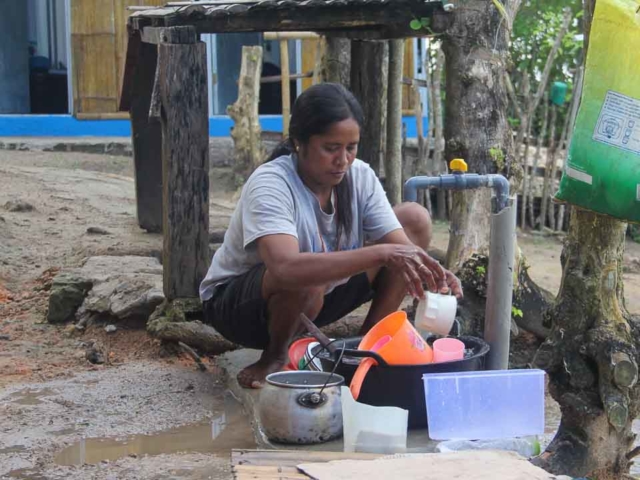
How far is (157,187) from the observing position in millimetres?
7090

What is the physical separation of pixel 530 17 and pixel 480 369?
8554 mm

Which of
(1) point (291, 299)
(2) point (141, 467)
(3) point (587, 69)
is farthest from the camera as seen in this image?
(1) point (291, 299)

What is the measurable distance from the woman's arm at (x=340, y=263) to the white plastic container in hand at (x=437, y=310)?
0.19 ft

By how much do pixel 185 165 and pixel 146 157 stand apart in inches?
95.3

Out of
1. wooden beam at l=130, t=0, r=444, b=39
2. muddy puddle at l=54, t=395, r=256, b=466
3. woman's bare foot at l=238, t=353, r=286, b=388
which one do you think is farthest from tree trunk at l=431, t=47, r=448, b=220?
muddy puddle at l=54, t=395, r=256, b=466

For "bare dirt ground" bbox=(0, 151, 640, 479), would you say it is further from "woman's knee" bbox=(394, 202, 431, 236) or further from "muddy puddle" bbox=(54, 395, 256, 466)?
"woman's knee" bbox=(394, 202, 431, 236)

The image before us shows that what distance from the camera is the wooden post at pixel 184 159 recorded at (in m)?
4.62

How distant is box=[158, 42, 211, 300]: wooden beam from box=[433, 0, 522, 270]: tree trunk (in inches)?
47.8

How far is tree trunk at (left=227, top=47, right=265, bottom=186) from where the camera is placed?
10.6m

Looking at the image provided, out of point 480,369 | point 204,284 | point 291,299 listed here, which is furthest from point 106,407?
point 480,369

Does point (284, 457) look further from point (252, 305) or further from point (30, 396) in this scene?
point (30, 396)

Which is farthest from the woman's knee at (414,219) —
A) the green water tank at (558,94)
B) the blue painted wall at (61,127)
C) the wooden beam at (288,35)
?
the blue painted wall at (61,127)

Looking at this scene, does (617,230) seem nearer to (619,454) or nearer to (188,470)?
(619,454)

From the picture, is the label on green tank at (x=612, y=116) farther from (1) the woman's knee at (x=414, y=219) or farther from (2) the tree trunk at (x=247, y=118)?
(2) the tree trunk at (x=247, y=118)
